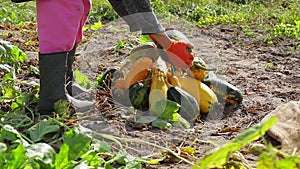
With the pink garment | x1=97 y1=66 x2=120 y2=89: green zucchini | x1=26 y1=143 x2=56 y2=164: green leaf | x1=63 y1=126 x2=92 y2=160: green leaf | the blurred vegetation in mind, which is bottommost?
the blurred vegetation

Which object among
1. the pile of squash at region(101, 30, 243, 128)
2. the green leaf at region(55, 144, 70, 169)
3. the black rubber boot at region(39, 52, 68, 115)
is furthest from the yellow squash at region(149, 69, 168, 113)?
the green leaf at region(55, 144, 70, 169)

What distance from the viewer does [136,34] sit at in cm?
536

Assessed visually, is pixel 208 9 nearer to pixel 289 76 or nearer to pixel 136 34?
pixel 136 34

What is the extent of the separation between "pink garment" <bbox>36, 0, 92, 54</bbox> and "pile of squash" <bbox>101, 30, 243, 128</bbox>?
0.49 meters

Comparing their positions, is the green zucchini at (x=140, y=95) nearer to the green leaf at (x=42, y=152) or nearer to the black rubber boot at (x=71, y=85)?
the black rubber boot at (x=71, y=85)

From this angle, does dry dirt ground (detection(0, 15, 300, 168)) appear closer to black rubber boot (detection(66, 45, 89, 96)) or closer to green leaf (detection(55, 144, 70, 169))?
black rubber boot (detection(66, 45, 89, 96))

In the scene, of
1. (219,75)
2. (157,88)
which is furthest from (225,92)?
(219,75)

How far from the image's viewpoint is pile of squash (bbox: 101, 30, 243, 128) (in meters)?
2.95

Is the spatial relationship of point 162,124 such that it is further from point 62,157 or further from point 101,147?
point 62,157

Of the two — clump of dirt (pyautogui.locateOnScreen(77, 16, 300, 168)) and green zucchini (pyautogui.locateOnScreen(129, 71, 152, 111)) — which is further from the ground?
green zucchini (pyautogui.locateOnScreen(129, 71, 152, 111))

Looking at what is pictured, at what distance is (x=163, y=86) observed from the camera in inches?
117

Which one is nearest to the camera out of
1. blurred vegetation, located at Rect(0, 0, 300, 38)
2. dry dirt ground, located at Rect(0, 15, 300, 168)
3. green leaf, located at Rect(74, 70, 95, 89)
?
dry dirt ground, located at Rect(0, 15, 300, 168)

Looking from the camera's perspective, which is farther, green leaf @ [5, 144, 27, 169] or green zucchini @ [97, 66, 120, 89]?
green zucchini @ [97, 66, 120, 89]

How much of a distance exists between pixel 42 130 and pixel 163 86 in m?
0.83
